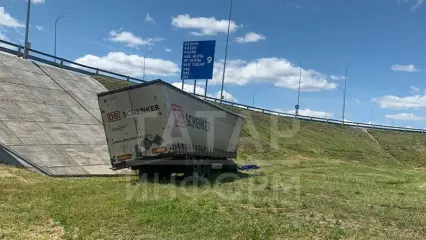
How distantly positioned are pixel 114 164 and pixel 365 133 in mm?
63911

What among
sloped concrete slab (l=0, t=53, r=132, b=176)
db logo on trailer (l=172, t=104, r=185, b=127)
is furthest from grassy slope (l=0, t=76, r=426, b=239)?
sloped concrete slab (l=0, t=53, r=132, b=176)

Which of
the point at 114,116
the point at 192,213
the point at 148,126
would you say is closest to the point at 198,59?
the point at 114,116

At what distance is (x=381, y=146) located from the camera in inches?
2623

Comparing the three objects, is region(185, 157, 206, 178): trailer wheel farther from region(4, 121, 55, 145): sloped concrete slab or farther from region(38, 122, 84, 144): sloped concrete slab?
region(4, 121, 55, 145): sloped concrete slab

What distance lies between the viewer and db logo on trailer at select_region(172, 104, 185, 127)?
18469 millimetres

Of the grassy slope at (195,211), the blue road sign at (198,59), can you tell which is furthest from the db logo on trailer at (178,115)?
the blue road sign at (198,59)

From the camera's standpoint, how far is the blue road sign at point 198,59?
38219 mm

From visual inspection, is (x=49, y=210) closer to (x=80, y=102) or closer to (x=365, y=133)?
(x=80, y=102)

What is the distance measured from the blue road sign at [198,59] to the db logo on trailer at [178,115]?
1930 cm

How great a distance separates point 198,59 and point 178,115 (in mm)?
20303

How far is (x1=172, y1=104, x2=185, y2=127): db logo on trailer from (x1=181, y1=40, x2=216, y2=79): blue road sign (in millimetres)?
19303

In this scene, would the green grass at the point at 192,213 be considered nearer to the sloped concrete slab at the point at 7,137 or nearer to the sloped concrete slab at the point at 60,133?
the sloped concrete slab at the point at 7,137

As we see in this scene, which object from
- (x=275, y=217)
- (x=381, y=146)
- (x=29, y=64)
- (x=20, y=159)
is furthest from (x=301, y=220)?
(x=381, y=146)

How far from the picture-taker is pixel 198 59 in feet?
127
